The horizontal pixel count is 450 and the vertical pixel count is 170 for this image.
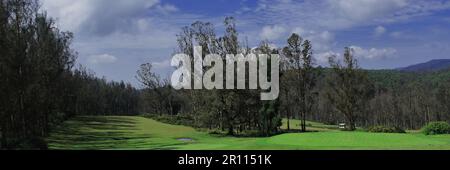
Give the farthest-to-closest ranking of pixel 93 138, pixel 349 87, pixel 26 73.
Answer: pixel 349 87
pixel 93 138
pixel 26 73

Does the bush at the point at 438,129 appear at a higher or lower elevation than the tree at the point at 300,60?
lower

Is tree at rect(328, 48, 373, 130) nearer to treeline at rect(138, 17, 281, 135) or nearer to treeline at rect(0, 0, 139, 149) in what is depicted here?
treeline at rect(138, 17, 281, 135)

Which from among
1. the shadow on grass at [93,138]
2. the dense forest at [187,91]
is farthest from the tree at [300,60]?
the shadow on grass at [93,138]

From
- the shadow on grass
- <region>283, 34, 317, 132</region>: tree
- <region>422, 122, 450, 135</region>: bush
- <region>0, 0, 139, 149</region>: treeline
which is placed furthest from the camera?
<region>283, 34, 317, 132</region>: tree

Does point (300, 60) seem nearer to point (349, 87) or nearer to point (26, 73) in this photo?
point (349, 87)

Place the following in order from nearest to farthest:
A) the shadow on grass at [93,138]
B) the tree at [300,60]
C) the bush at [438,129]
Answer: the bush at [438,129] → the shadow on grass at [93,138] → the tree at [300,60]

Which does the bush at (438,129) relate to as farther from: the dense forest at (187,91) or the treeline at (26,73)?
the treeline at (26,73)

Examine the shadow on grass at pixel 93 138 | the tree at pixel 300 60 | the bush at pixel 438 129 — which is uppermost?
the tree at pixel 300 60

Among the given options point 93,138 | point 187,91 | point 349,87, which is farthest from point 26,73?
point 349,87

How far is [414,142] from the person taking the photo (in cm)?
3036

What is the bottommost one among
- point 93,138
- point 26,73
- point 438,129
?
point 93,138

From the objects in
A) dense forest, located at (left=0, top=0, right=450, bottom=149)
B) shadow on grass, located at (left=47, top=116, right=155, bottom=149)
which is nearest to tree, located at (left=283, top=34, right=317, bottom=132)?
dense forest, located at (left=0, top=0, right=450, bottom=149)
